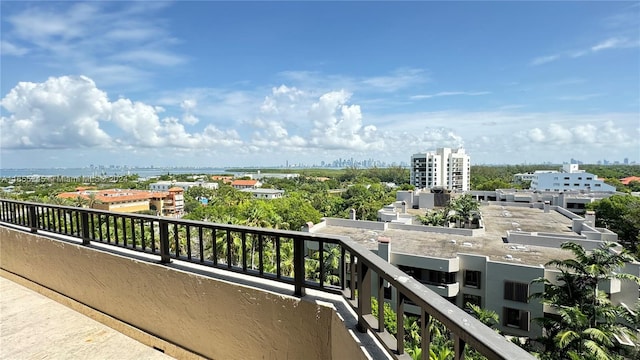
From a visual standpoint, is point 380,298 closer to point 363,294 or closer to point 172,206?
point 363,294

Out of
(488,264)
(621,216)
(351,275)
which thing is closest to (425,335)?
(351,275)

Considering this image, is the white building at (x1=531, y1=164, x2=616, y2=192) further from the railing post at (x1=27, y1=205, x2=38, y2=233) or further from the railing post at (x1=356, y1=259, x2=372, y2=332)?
the railing post at (x1=27, y1=205, x2=38, y2=233)

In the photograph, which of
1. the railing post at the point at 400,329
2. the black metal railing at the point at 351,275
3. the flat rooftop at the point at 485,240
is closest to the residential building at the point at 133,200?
the flat rooftop at the point at 485,240

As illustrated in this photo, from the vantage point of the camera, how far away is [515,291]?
1341 cm

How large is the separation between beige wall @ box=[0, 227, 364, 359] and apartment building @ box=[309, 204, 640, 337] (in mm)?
8215

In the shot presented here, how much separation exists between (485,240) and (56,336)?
19.0 meters

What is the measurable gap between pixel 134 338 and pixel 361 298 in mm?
2663

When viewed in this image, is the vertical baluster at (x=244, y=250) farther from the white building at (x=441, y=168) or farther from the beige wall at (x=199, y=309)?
the white building at (x=441, y=168)

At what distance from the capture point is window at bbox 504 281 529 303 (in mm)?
13232

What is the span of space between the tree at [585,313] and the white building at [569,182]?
64.7 metres

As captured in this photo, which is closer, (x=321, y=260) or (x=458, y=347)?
(x=458, y=347)

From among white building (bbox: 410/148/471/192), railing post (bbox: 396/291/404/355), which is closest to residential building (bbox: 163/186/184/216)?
white building (bbox: 410/148/471/192)

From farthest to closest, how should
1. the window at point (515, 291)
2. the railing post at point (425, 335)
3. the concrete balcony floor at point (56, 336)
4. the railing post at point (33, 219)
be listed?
the window at point (515, 291) < the railing post at point (33, 219) < the concrete balcony floor at point (56, 336) < the railing post at point (425, 335)

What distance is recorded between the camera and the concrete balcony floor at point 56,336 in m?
3.12
